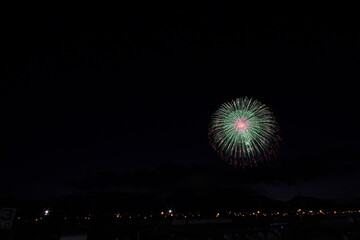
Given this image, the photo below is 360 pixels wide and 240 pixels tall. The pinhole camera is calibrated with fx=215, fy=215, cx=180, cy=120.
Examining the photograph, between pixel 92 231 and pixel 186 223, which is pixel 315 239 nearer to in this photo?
pixel 92 231

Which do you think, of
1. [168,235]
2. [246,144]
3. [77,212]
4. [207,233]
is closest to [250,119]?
[246,144]

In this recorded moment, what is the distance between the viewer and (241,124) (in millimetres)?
26125

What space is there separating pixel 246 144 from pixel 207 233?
72.1ft

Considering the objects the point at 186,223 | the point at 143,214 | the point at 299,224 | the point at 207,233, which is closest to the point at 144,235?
the point at 186,223

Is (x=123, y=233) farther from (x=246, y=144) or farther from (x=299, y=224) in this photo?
(x=299, y=224)

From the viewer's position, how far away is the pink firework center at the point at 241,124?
25875 mm

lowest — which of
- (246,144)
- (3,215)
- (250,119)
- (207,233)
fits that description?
(207,233)

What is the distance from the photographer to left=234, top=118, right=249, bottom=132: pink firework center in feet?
84.9

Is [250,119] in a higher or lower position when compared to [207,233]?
higher

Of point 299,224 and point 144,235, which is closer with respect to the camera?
point 299,224

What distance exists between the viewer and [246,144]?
2575 cm

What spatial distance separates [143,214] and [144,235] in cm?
10644

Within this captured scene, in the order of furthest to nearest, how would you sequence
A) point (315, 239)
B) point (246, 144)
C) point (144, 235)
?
point (144, 235), point (246, 144), point (315, 239)

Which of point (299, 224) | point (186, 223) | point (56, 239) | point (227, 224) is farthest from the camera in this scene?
point (227, 224)
